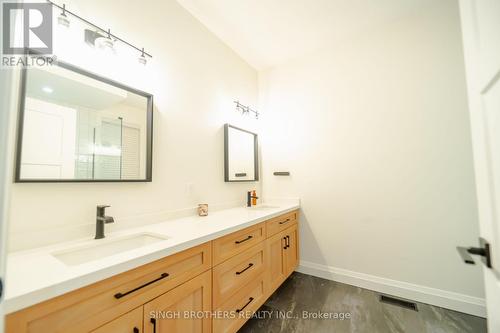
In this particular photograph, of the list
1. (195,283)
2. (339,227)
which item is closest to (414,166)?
(339,227)

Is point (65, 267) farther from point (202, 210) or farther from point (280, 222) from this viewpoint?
point (280, 222)

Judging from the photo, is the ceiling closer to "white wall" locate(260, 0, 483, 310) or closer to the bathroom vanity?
"white wall" locate(260, 0, 483, 310)

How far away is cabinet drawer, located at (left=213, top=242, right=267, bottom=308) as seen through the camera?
4.15 feet

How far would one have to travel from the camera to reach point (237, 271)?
1439 mm

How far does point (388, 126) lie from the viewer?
2.14m

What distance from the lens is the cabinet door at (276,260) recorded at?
1.86m

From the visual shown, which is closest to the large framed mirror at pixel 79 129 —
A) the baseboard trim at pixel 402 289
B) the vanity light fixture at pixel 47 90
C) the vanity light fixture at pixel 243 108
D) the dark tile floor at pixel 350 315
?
the vanity light fixture at pixel 47 90

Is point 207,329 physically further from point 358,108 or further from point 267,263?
point 358,108

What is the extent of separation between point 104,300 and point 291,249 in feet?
6.26

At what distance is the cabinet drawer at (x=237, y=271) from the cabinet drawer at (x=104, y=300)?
0.24 meters

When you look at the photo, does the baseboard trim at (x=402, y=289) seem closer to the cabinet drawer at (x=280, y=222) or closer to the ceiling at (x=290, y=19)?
the cabinet drawer at (x=280, y=222)

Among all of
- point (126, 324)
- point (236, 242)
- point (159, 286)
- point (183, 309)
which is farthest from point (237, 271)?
point (126, 324)

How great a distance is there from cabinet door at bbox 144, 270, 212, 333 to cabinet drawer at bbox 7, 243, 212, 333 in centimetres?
5

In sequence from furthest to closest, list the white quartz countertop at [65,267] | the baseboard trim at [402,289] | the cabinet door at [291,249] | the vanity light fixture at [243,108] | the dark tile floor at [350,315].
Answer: the vanity light fixture at [243,108] < the cabinet door at [291,249] < the baseboard trim at [402,289] < the dark tile floor at [350,315] < the white quartz countertop at [65,267]
